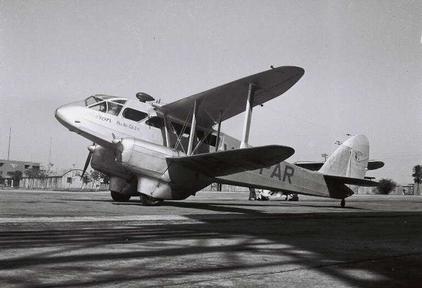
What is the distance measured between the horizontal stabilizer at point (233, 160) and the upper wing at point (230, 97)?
8.94ft

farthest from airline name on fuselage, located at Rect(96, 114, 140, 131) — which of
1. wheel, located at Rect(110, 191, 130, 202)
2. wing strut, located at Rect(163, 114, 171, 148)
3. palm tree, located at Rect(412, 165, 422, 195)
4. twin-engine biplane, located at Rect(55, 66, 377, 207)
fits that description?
palm tree, located at Rect(412, 165, 422, 195)

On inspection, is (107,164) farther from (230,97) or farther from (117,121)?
(230,97)

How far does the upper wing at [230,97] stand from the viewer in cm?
1459

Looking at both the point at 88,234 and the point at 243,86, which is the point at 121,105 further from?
the point at 88,234

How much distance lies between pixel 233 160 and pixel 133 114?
4.85m

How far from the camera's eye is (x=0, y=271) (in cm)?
373

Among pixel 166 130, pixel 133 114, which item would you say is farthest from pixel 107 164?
pixel 166 130

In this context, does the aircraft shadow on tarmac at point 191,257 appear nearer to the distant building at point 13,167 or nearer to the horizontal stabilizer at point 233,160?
the horizontal stabilizer at point 233,160

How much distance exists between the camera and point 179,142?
1745 centimetres

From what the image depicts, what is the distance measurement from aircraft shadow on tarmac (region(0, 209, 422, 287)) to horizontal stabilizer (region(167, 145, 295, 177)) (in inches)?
214

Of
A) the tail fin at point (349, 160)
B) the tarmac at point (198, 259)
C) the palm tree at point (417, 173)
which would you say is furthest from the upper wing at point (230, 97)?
the palm tree at point (417, 173)

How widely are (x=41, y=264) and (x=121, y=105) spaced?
1299 centimetres

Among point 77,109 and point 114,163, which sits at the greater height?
point 77,109

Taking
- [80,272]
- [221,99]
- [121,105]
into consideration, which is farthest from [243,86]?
[80,272]
